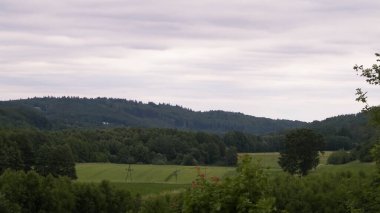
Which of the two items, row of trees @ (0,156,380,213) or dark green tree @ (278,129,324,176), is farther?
dark green tree @ (278,129,324,176)

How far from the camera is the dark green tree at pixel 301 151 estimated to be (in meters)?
93.1

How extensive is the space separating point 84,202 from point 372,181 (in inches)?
1987

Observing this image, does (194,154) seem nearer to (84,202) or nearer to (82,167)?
(82,167)

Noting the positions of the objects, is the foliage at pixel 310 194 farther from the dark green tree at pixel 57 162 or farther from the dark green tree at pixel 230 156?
the dark green tree at pixel 230 156

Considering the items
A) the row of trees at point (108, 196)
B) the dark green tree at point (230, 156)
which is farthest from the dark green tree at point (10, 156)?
the dark green tree at point (230, 156)

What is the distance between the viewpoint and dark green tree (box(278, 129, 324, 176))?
9306cm

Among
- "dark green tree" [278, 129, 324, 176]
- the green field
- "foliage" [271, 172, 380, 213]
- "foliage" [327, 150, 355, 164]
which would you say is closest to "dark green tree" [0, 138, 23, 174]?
the green field

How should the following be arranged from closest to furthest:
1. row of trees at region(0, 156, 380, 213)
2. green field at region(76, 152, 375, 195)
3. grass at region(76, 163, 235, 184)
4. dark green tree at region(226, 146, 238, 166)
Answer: row of trees at region(0, 156, 380, 213)
green field at region(76, 152, 375, 195)
grass at region(76, 163, 235, 184)
dark green tree at region(226, 146, 238, 166)

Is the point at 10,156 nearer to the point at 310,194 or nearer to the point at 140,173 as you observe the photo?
the point at 140,173

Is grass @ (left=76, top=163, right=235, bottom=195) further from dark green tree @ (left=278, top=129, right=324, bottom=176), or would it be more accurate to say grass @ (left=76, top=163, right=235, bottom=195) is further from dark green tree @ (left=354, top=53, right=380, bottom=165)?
dark green tree @ (left=354, top=53, right=380, bottom=165)

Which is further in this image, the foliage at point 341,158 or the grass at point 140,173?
the foliage at point 341,158

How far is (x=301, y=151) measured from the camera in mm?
93312

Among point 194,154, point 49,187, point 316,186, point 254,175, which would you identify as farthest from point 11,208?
point 194,154

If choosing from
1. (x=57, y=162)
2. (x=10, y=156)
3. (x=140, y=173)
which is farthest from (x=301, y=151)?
(x=10, y=156)
